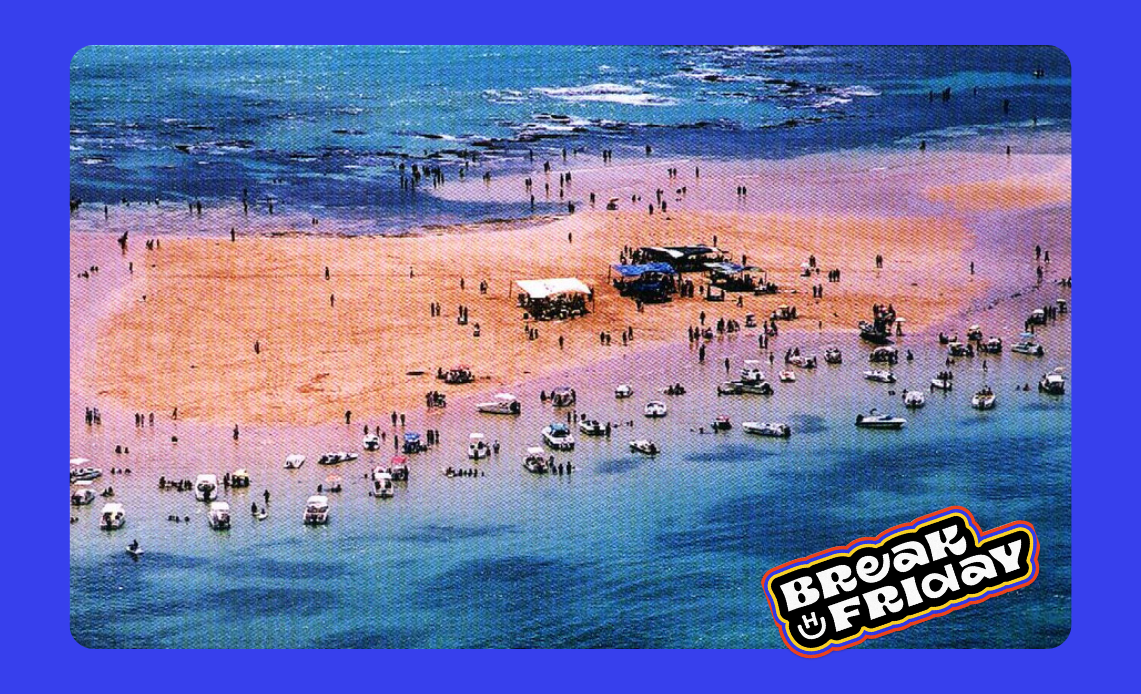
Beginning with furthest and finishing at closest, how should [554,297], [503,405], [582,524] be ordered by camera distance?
[554,297]
[503,405]
[582,524]

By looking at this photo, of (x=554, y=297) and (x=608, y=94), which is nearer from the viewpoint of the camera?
(x=608, y=94)

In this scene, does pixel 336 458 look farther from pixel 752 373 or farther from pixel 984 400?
pixel 984 400

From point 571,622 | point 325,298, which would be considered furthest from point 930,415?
point 325,298

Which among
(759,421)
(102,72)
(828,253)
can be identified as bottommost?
(759,421)

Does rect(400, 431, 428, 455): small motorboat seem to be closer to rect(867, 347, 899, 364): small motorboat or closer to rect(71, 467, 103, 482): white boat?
rect(71, 467, 103, 482): white boat

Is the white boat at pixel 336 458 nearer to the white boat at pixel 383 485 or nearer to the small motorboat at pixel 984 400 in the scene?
the white boat at pixel 383 485

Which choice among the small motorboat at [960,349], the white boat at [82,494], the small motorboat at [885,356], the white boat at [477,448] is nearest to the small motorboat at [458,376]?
the white boat at [477,448]

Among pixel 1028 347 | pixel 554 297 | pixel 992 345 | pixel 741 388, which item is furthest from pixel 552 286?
pixel 1028 347

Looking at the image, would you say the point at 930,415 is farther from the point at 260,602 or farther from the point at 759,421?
the point at 260,602
